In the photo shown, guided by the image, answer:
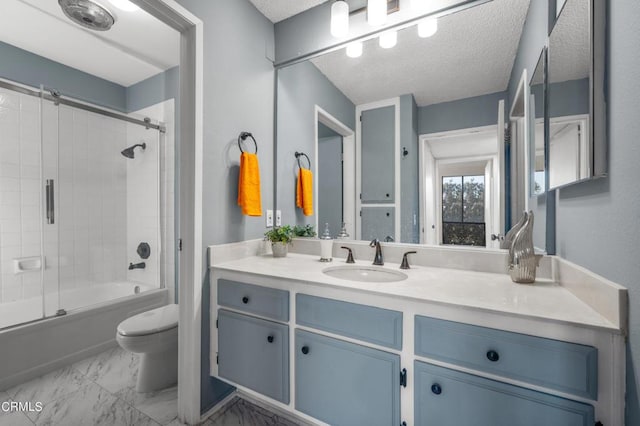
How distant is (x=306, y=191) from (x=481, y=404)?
143 cm

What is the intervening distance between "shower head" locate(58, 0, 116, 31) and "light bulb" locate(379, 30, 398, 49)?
6.20 feet

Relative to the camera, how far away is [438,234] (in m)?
1.42

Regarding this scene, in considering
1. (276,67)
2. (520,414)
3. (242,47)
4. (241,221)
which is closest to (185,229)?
(241,221)

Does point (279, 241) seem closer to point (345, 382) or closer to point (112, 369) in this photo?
point (345, 382)

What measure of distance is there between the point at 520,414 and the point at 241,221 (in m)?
1.49

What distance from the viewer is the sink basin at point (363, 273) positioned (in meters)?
1.43

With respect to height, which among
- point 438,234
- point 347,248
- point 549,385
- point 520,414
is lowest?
point 520,414

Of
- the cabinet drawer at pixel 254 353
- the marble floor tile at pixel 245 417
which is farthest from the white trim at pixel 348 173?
the marble floor tile at pixel 245 417

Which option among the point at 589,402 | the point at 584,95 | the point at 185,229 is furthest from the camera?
the point at 185,229

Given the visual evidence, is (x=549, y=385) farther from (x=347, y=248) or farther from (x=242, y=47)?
(x=242, y=47)

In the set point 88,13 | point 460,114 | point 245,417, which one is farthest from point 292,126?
point 245,417

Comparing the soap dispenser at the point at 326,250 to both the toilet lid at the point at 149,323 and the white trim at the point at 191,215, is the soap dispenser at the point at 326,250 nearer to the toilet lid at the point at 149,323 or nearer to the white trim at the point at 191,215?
the white trim at the point at 191,215

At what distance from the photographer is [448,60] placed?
1.44 metres

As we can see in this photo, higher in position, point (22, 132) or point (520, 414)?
point (22, 132)
